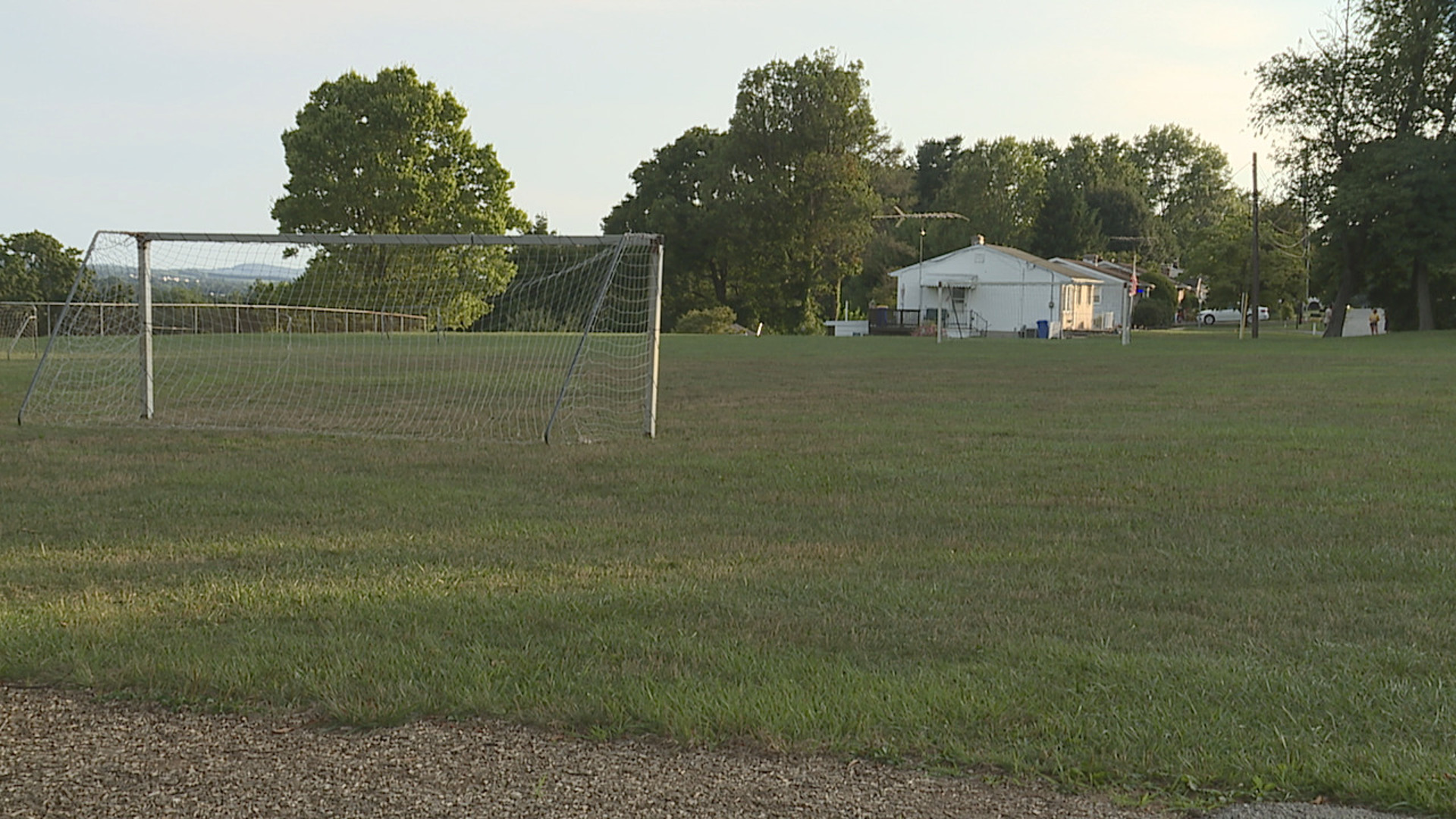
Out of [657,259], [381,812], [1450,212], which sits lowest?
[381,812]

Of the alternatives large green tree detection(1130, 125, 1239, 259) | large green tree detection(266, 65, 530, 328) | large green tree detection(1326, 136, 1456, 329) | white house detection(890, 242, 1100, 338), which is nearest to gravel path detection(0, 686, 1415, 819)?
large green tree detection(266, 65, 530, 328)

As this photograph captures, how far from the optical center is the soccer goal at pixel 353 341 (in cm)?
1147

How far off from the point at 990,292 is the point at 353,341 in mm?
38747

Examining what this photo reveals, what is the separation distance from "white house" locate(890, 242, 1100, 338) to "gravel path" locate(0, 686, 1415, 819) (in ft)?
183

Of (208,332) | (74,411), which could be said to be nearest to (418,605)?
(74,411)

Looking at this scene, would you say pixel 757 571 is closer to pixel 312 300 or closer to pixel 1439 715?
pixel 1439 715

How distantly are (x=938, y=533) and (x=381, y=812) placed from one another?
390 centimetres

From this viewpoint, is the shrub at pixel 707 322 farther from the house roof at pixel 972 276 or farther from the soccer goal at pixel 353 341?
the soccer goal at pixel 353 341

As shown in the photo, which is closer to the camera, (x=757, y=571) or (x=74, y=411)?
(x=757, y=571)

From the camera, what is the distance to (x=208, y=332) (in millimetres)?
24125

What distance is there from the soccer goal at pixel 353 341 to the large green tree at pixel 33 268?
63.1 ft

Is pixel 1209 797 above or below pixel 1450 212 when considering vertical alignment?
below

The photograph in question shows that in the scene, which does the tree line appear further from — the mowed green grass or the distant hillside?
the mowed green grass

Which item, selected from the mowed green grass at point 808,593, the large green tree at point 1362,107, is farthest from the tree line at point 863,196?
the mowed green grass at point 808,593
